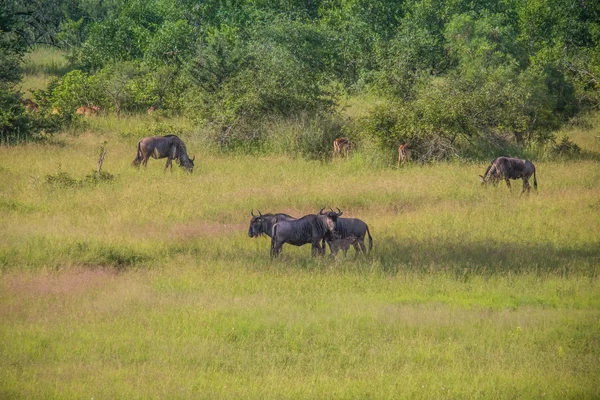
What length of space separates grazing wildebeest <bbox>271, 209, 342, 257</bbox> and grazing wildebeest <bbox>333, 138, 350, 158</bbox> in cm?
1203

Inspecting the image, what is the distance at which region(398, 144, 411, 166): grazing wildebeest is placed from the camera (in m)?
26.3

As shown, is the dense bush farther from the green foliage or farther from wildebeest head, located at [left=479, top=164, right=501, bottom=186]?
wildebeest head, located at [left=479, top=164, right=501, bottom=186]

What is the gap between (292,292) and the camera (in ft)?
44.2

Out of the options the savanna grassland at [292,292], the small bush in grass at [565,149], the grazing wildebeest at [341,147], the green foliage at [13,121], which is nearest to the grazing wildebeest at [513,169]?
the savanna grassland at [292,292]

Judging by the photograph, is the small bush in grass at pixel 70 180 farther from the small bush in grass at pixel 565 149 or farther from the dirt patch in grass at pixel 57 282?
the small bush in grass at pixel 565 149

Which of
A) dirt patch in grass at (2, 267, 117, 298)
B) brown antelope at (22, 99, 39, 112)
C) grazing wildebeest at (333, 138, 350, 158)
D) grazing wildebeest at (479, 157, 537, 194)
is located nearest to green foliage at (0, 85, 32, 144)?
brown antelope at (22, 99, 39, 112)

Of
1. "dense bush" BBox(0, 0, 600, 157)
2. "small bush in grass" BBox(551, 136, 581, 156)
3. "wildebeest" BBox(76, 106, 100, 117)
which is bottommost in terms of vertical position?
"small bush in grass" BBox(551, 136, 581, 156)

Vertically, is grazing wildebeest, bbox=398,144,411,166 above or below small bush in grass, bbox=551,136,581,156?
below

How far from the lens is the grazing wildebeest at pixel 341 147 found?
90.1ft

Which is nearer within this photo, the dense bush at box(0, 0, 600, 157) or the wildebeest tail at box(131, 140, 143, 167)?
the wildebeest tail at box(131, 140, 143, 167)

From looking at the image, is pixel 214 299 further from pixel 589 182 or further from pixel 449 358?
pixel 589 182

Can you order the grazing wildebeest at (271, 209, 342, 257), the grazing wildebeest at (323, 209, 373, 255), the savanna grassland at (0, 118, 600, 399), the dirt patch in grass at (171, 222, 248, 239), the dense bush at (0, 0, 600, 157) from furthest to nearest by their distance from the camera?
1. the dense bush at (0, 0, 600, 157)
2. the dirt patch in grass at (171, 222, 248, 239)
3. the grazing wildebeest at (323, 209, 373, 255)
4. the grazing wildebeest at (271, 209, 342, 257)
5. the savanna grassland at (0, 118, 600, 399)

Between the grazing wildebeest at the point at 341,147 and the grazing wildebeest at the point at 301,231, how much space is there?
1203 cm

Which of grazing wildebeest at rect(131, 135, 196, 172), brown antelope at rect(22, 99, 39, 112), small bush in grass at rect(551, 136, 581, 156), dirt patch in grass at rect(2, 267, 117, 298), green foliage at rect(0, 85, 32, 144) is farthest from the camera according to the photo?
brown antelope at rect(22, 99, 39, 112)
